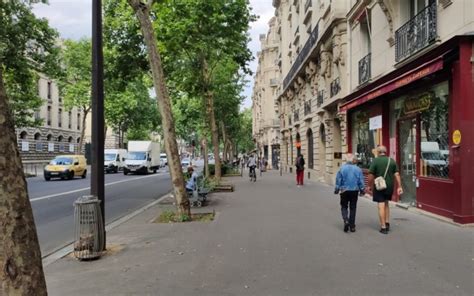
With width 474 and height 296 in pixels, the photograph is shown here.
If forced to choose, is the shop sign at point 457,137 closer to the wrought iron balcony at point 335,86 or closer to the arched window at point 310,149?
the wrought iron balcony at point 335,86

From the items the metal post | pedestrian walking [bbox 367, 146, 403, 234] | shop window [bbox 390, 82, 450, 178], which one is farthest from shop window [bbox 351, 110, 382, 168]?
the metal post

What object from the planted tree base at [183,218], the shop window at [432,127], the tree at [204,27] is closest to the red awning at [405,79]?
the shop window at [432,127]

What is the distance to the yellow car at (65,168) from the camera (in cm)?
3250

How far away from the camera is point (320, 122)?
→ 25.1 metres

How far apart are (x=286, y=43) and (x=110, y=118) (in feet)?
83.2

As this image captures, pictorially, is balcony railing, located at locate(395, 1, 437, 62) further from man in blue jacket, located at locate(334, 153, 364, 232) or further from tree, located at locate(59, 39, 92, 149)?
tree, located at locate(59, 39, 92, 149)

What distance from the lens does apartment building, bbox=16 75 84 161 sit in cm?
5566

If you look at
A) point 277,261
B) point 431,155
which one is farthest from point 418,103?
point 277,261

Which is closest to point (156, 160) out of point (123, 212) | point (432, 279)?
point (123, 212)

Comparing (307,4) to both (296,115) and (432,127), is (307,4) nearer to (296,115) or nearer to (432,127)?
(296,115)

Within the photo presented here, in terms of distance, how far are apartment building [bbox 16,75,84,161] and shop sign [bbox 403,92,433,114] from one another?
47.5 meters

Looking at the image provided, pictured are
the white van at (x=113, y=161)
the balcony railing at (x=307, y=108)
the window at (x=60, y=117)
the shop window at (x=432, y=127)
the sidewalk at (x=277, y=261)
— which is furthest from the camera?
the window at (x=60, y=117)

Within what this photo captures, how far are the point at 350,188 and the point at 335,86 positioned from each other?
1262 cm

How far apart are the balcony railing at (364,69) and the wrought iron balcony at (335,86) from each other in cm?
297
